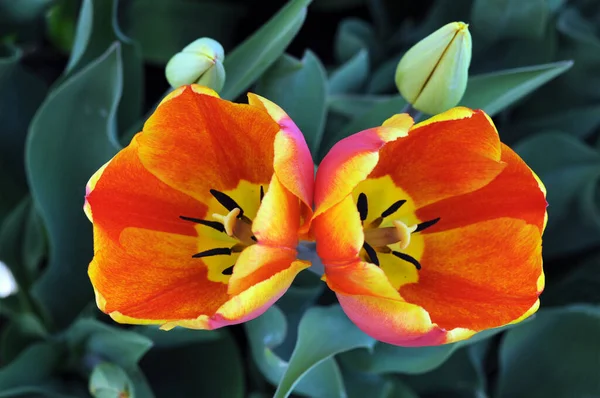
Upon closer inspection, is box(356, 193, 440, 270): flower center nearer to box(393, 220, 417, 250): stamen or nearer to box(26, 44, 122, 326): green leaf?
box(393, 220, 417, 250): stamen

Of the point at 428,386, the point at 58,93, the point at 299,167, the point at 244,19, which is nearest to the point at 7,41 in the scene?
the point at 58,93

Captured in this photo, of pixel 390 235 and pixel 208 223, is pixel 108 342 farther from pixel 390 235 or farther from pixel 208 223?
pixel 390 235

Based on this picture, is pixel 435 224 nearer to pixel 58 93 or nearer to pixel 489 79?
pixel 489 79

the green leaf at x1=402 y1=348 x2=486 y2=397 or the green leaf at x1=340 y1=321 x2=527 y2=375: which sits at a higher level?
the green leaf at x1=340 y1=321 x2=527 y2=375

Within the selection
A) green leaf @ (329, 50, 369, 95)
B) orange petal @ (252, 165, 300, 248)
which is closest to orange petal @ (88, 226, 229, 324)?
orange petal @ (252, 165, 300, 248)

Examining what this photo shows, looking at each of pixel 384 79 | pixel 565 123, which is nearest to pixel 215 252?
pixel 384 79

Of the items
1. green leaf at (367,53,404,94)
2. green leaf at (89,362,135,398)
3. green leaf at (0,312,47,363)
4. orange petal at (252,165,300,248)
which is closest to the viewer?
orange petal at (252,165,300,248)

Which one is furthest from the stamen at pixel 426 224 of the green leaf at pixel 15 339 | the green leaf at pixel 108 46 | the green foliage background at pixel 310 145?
the green leaf at pixel 15 339
